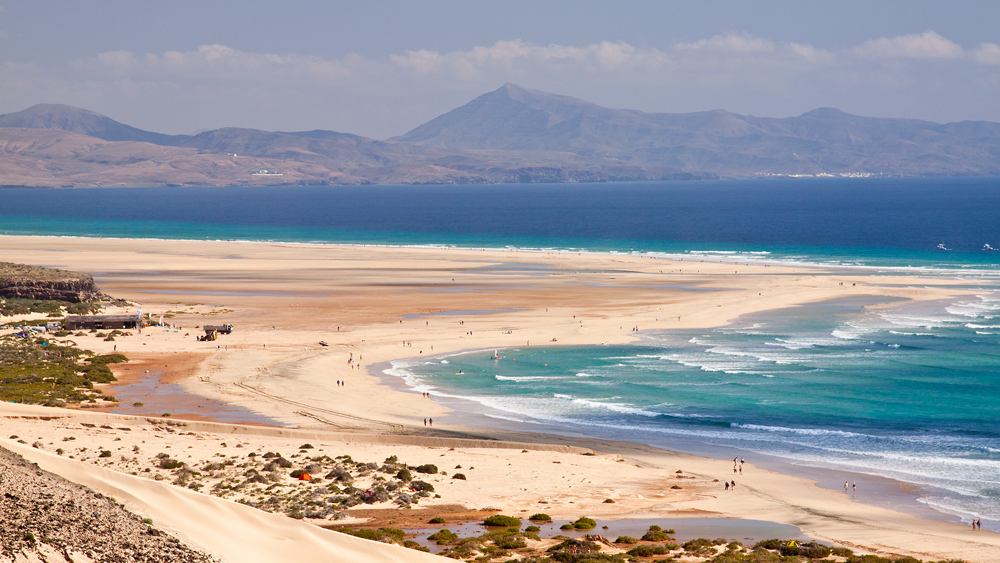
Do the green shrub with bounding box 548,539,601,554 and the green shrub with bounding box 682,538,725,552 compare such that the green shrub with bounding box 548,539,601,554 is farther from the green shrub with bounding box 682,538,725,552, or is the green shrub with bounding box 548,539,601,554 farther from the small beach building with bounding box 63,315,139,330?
the small beach building with bounding box 63,315,139,330

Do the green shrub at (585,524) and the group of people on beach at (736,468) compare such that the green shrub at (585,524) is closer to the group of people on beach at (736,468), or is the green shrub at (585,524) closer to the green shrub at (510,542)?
the green shrub at (510,542)

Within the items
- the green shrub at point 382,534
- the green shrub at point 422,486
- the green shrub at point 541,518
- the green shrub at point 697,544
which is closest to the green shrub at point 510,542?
the green shrub at point 541,518

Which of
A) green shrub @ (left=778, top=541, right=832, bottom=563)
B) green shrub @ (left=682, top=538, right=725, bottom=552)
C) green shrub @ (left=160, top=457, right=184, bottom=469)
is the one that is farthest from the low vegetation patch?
green shrub @ (left=778, top=541, right=832, bottom=563)

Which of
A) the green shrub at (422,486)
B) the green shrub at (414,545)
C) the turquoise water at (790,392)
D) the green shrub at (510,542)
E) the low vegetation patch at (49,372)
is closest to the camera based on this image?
the green shrub at (414,545)

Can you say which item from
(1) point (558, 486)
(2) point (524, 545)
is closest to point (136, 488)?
(2) point (524, 545)

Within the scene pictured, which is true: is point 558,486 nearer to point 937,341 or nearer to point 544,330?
point 544,330
